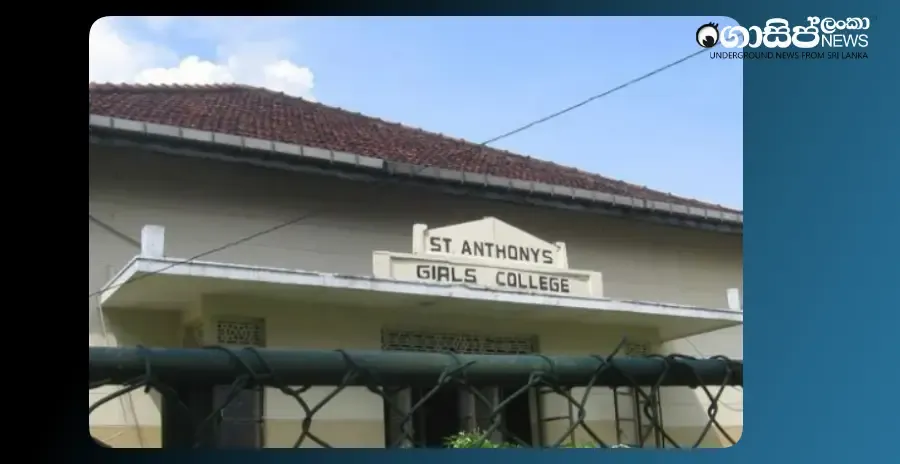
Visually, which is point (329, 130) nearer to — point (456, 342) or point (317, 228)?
point (317, 228)

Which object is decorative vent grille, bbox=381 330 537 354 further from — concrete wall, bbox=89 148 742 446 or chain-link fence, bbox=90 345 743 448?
chain-link fence, bbox=90 345 743 448

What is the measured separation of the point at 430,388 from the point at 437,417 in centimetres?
16

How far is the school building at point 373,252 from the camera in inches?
95.3

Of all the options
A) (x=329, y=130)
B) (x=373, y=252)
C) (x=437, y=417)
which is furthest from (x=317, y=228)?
(x=437, y=417)

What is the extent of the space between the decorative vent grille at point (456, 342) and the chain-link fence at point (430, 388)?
28cm

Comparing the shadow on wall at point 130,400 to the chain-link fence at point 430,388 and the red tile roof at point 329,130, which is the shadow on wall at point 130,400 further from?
the red tile roof at point 329,130

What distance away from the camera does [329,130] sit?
9.41 feet

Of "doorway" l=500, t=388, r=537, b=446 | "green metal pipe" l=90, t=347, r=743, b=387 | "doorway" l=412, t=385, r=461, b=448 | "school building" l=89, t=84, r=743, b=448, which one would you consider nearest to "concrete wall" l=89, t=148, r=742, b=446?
"school building" l=89, t=84, r=743, b=448

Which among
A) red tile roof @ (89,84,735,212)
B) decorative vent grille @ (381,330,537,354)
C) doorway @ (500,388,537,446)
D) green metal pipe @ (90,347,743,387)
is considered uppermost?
red tile roof @ (89,84,735,212)

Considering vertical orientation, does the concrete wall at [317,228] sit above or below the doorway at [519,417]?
above

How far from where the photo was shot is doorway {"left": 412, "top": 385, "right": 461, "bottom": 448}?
2197 mm

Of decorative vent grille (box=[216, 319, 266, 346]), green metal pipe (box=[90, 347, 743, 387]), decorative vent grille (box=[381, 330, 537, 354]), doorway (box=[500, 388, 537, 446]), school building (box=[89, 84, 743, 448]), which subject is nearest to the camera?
green metal pipe (box=[90, 347, 743, 387])

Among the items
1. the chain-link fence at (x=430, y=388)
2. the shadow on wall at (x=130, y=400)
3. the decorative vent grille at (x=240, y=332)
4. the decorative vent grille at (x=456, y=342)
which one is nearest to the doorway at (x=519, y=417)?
the chain-link fence at (x=430, y=388)
